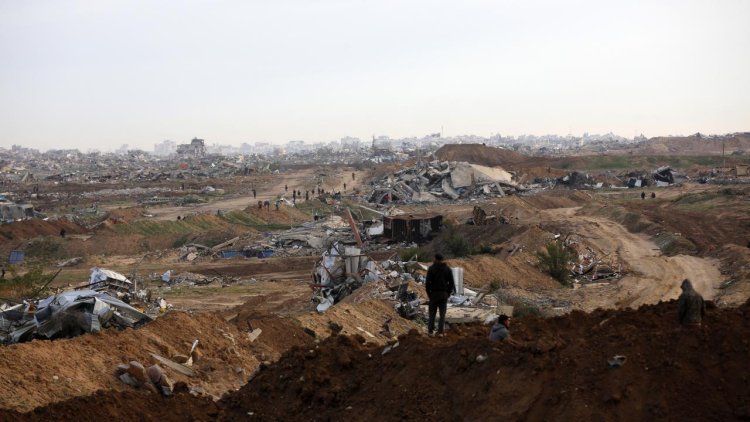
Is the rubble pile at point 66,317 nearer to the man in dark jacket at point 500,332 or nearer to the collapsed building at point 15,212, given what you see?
the man in dark jacket at point 500,332

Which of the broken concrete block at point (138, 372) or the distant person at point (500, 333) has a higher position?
the distant person at point (500, 333)

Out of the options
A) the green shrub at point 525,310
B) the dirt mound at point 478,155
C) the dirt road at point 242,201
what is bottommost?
the dirt road at point 242,201

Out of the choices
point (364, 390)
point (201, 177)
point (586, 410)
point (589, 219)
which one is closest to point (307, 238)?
point (589, 219)

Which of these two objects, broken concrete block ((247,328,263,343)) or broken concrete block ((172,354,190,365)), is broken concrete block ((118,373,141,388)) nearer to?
broken concrete block ((172,354,190,365))

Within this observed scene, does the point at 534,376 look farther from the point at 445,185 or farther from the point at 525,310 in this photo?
the point at 445,185

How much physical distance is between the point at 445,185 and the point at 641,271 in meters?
28.5

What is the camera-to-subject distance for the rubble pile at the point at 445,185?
47.5 metres

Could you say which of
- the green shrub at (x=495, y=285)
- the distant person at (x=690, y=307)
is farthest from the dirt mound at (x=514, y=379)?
the green shrub at (x=495, y=285)

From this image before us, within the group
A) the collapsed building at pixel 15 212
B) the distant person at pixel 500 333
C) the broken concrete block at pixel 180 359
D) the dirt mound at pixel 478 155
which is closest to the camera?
the distant person at pixel 500 333

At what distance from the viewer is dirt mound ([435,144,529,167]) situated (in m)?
72.9

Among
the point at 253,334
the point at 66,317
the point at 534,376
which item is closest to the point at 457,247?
the point at 253,334

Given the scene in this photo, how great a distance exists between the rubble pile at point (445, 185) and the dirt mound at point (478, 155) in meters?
18.4

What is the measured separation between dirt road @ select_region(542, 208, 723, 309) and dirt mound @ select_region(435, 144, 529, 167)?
42936 mm

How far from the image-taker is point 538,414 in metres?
5.69
